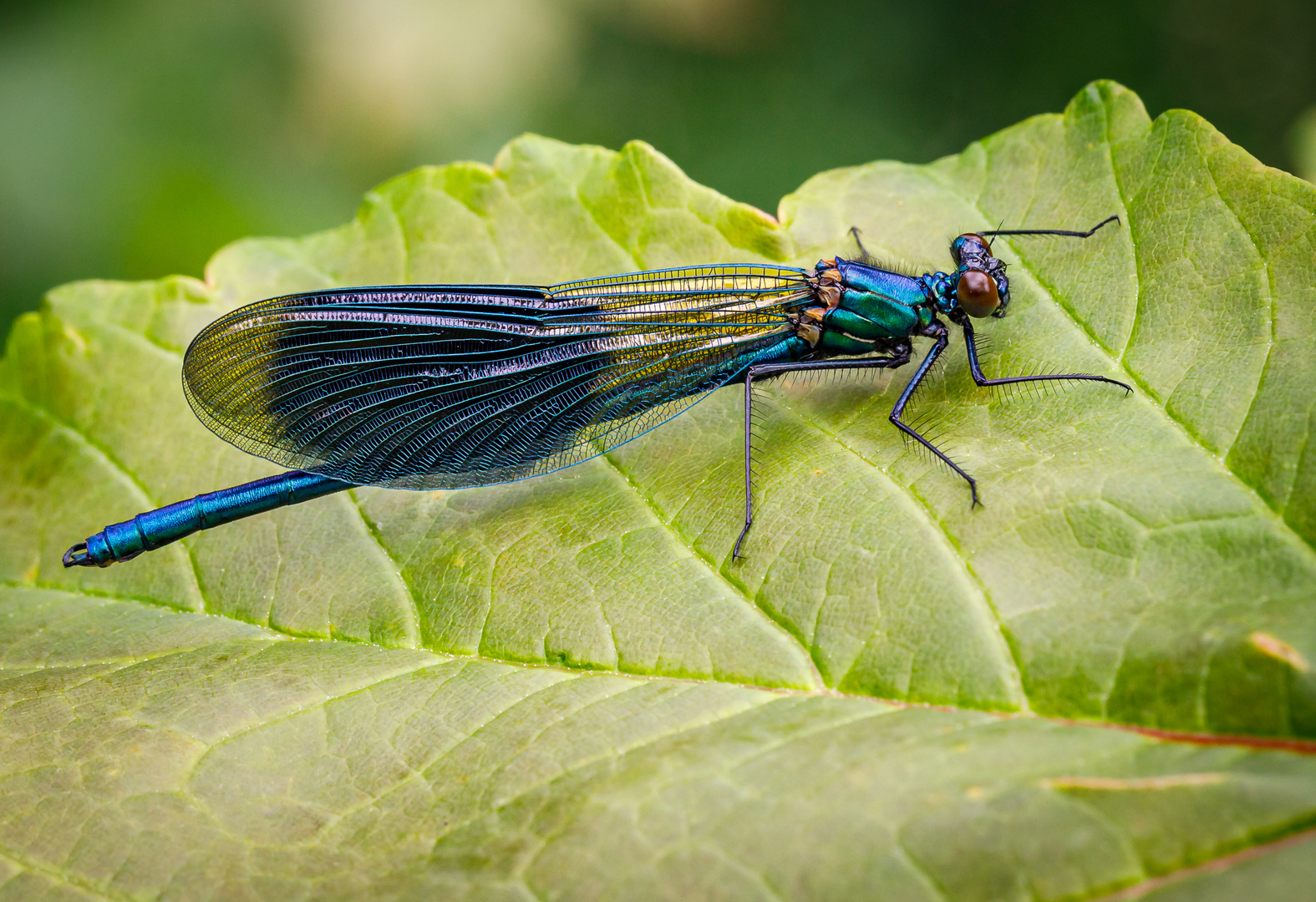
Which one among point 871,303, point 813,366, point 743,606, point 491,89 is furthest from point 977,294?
point 491,89

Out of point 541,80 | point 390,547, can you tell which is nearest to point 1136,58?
point 541,80

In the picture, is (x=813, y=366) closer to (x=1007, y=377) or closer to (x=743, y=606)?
(x=1007, y=377)

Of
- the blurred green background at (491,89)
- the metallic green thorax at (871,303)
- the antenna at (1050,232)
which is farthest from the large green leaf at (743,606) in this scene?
the blurred green background at (491,89)

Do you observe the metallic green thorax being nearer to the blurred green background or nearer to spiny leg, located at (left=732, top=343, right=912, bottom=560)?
spiny leg, located at (left=732, top=343, right=912, bottom=560)

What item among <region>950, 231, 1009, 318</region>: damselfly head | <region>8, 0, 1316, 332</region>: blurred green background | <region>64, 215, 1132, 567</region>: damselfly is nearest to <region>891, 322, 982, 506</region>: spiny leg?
<region>64, 215, 1132, 567</region>: damselfly

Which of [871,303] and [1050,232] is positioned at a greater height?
[1050,232]

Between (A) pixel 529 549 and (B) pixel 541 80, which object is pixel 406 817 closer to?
(A) pixel 529 549

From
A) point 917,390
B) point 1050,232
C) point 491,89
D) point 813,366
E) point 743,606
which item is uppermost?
point 491,89
